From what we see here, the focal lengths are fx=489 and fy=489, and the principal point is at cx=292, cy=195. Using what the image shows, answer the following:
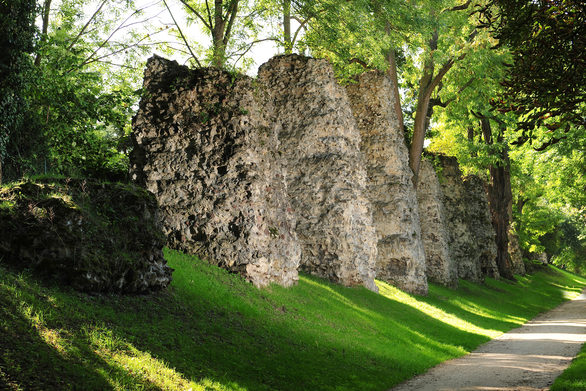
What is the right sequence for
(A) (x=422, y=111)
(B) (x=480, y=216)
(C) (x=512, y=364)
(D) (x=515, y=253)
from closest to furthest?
(C) (x=512, y=364) < (A) (x=422, y=111) < (B) (x=480, y=216) < (D) (x=515, y=253)

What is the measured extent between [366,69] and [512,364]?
16.5 metres

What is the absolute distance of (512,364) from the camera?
1203 cm

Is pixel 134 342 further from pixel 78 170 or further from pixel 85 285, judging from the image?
pixel 78 170

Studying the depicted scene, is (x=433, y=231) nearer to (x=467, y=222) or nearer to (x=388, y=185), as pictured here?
(x=467, y=222)

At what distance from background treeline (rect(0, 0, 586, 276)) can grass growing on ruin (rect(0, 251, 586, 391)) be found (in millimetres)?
5001

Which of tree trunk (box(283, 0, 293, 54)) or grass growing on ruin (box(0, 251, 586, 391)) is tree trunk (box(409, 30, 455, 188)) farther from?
grass growing on ruin (box(0, 251, 586, 391))

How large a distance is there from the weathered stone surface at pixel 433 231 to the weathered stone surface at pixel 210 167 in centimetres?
1683

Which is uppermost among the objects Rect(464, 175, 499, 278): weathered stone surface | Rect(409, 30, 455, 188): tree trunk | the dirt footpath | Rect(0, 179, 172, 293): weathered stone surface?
Rect(409, 30, 455, 188): tree trunk

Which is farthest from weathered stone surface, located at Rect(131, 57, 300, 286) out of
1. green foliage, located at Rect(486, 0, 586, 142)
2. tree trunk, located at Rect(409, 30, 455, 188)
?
tree trunk, located at Rect(409, 30, 455, 188)

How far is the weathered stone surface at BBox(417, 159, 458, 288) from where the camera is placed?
28969mm

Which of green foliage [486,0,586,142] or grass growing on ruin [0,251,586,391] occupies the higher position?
green foliage [486,0,586,142]

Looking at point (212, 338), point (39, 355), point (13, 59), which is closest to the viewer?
point (39, 355)

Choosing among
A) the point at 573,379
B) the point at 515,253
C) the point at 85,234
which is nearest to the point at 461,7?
the point at 573,379

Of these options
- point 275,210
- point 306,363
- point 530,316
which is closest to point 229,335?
point 306,363
